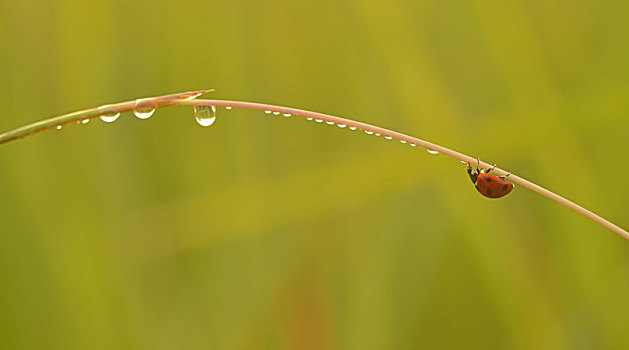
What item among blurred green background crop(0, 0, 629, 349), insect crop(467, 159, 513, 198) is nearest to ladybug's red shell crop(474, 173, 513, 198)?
insect crop(467, 159, 513, 198)

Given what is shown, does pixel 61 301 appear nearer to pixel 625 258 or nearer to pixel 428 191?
pixel 428 191

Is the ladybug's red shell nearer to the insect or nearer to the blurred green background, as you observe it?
the insect

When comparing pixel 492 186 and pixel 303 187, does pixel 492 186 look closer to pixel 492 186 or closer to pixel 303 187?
pixel 492 186

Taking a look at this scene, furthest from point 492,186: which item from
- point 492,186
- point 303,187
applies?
point 303,187


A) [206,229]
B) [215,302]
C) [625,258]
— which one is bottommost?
[625,258]

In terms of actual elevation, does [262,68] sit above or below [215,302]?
above

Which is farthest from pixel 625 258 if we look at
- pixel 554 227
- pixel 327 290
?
pixel 327 290
